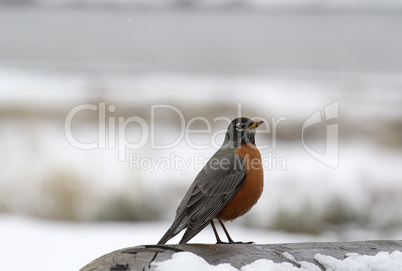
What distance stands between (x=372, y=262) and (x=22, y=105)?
809 centimetres

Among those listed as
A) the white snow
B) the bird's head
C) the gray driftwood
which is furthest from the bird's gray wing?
the white snow

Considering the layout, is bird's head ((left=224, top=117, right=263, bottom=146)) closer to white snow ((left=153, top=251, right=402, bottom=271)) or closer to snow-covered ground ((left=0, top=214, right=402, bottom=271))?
white snow ((left=153, top=251, right=402, bottom=271))

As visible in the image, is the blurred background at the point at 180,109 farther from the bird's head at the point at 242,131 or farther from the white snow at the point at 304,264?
the white snow at the point at 304,264

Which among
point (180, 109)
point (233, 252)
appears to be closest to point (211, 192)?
point (233, 252)

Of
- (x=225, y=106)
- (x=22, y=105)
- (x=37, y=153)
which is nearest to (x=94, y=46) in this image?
(x=22, y=105)

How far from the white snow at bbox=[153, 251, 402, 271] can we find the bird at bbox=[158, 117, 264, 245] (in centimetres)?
61

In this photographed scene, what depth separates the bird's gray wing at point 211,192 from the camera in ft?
10.5

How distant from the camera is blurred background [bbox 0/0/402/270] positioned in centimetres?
718

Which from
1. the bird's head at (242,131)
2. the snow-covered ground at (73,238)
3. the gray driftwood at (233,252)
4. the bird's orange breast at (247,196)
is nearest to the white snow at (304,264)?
the gray driftwood at (233,252)

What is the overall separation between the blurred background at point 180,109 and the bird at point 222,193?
8.82ft

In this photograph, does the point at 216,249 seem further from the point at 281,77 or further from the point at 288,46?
the point at 288,46

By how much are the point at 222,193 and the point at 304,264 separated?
889mm

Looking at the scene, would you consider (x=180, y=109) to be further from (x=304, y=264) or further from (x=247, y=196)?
(x=304, y=264)

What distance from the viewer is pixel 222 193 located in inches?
134
